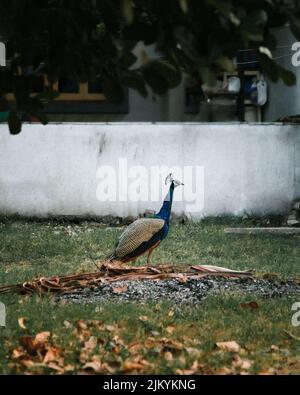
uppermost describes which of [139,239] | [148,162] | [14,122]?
[14,122]

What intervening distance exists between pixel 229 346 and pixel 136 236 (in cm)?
320

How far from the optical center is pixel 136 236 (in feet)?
29.5

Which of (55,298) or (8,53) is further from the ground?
(8,53)

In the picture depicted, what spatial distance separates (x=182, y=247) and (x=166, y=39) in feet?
27.3

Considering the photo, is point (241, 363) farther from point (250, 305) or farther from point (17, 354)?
point (250, 305)

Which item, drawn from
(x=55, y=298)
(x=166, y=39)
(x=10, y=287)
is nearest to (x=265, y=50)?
(x=166, y=39)

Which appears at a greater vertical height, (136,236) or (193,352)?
(136,236)

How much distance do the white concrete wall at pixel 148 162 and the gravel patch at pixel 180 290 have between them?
7139 mm

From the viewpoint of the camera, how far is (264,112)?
59.6 feet

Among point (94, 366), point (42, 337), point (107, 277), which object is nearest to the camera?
point (94, 366)

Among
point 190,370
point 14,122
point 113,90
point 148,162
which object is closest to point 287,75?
point 113,90

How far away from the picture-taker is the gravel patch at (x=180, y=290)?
302 inches
